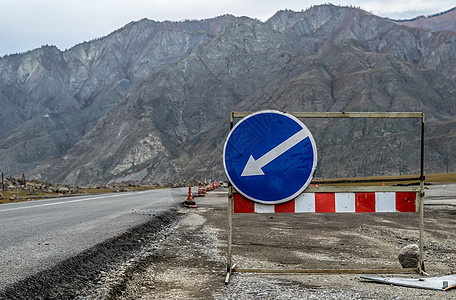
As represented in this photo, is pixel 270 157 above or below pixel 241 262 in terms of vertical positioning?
above

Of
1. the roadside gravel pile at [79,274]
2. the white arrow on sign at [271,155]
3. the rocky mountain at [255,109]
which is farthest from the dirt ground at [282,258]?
the rocky mountain at [255,109]

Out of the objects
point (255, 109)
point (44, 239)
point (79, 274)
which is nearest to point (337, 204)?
point (79, 274)

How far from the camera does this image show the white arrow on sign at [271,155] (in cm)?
530

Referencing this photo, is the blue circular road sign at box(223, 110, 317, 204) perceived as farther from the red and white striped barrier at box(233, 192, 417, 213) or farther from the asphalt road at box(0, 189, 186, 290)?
the asphalt road at box(0, 189, 186, 290)

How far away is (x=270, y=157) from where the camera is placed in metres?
5.33

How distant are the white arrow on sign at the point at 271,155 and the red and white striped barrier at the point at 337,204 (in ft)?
1.14

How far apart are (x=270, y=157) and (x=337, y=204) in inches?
37.9

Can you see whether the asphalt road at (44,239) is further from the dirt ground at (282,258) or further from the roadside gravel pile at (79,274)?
the dirt ground at (282,258)

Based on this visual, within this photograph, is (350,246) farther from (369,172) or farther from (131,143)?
(131,143)

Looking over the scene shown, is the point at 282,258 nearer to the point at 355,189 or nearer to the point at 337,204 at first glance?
the point at 337,204

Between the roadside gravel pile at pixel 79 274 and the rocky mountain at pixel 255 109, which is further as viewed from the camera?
the rocky mountain at pixel 255 109

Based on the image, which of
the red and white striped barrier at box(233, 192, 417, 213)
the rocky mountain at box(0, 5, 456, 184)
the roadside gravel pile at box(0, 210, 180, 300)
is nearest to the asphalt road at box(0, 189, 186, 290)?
the roadside gravel pile at box(0, 210, 180, 300)

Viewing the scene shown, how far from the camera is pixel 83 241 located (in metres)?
7.70

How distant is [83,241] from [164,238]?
1990mm
